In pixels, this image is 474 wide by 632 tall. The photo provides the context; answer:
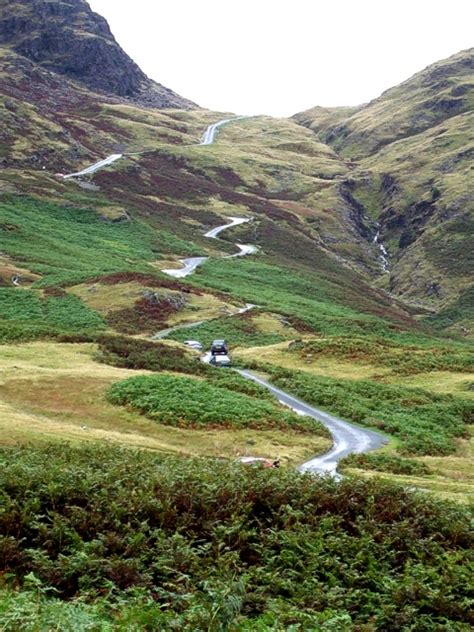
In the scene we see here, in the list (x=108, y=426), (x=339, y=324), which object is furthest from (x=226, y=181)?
(x=108, y=426)

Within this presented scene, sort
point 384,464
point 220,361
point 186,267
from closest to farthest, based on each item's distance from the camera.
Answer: point 384,464
point 220,361
point 186,267

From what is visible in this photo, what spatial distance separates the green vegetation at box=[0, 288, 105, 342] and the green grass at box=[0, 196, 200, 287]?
9401mm

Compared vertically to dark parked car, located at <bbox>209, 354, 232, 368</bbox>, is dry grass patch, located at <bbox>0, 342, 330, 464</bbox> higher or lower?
higher

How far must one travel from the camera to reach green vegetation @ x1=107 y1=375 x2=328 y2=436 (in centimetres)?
2919

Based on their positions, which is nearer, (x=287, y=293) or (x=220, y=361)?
(x=220, y=361)

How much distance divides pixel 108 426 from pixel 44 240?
79446 mm

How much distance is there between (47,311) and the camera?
63250 millimetres

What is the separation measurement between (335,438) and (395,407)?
944cm

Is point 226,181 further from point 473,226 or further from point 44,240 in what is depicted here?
point 44,240

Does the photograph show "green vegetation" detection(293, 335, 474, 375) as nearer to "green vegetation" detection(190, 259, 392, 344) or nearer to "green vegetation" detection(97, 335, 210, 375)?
"green vegetation" detection(97, 335, 210, 375)

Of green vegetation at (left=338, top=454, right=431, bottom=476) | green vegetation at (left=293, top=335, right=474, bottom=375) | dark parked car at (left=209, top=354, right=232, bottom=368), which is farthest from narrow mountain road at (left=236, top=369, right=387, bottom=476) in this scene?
green vegetation at (left=293, top=335, right=474, bottom=375)

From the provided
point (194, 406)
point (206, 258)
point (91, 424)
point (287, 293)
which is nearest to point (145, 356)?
point (194, 406)

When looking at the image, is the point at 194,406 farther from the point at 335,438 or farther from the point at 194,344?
the point at 194,344

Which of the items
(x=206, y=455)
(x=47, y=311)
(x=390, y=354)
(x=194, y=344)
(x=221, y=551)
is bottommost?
(x=47, y=311)
